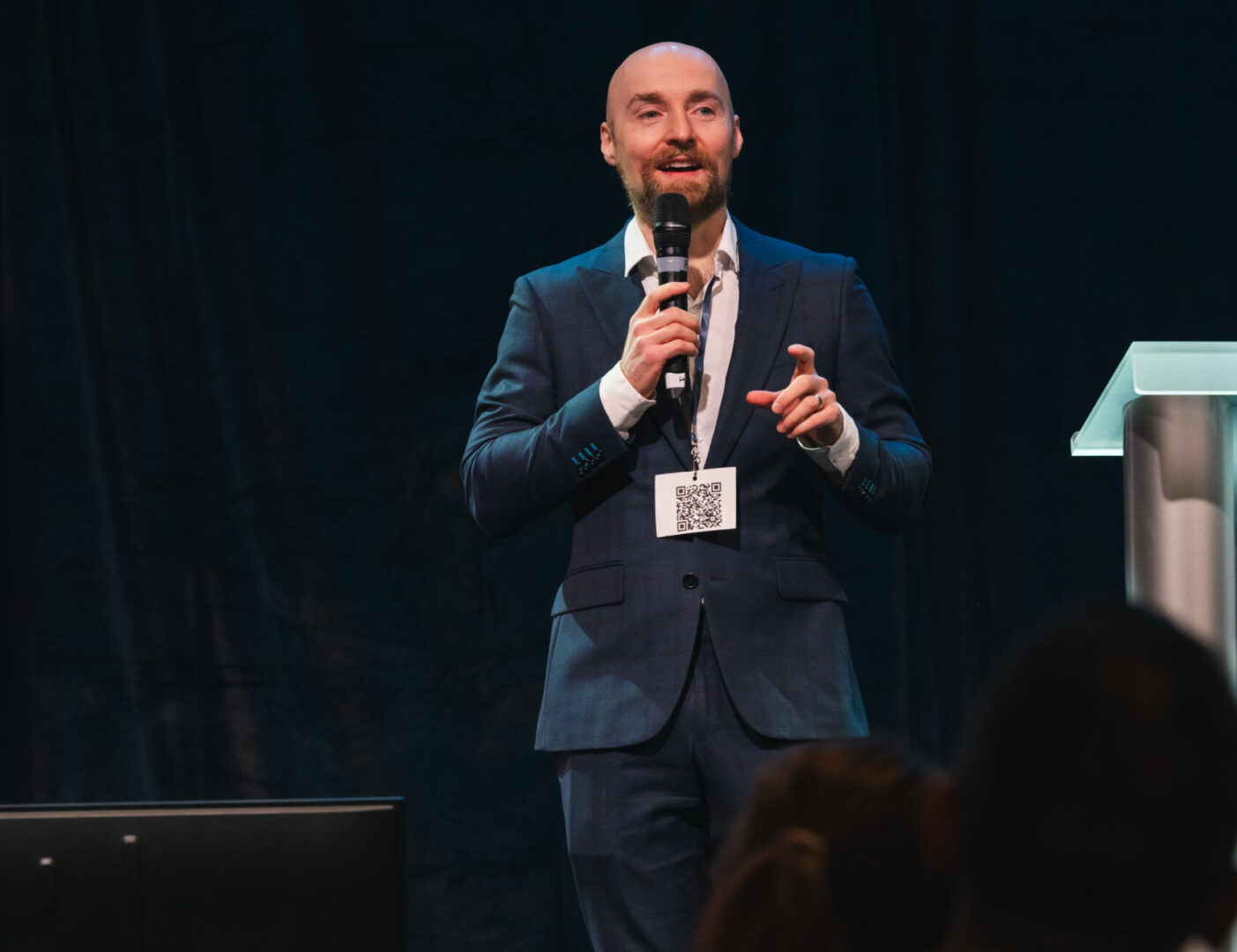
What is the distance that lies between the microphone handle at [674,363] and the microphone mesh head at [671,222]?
1.5 inches

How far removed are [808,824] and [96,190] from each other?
9.17 ft

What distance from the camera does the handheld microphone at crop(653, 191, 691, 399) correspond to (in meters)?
1.86

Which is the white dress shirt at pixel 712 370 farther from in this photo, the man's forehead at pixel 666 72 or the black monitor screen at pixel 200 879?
the black monitor screen at pixel 200 879

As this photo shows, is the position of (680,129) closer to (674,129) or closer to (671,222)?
(674,129)

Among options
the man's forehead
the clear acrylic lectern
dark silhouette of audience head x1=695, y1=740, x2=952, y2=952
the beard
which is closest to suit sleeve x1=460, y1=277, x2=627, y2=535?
the beard

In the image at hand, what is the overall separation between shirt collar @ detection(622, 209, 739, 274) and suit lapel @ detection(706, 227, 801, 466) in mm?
13

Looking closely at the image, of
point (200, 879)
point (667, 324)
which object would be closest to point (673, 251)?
point (667, 324)

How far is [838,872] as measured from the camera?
785 mm

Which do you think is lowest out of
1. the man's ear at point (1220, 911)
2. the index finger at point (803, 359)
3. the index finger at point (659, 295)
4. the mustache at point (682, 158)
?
the man's ear at point (1220, 911)

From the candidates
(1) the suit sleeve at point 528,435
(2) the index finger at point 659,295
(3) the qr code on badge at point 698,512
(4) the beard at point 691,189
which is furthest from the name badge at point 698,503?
(4) the beard at point 691,189

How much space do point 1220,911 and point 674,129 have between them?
1.67m

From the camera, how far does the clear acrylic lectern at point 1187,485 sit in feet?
4.26

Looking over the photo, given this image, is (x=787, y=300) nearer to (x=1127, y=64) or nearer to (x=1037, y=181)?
(x=1037, y=181)

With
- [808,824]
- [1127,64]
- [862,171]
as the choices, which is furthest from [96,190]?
[808,824]
